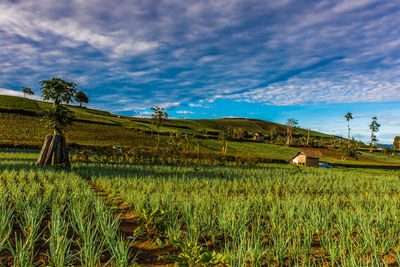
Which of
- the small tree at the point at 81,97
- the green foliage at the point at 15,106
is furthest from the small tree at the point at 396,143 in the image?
the small tree at the point at 81,97

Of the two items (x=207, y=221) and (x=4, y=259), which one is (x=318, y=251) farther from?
(x=4, y=259)

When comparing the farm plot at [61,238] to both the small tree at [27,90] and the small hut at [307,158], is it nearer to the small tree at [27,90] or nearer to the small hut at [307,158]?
the small hut at [307,158]

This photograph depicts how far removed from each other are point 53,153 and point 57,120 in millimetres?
4619

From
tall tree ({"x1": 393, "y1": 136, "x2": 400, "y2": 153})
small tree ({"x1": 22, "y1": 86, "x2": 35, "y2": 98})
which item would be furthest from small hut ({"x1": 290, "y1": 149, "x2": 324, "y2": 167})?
small tree ({"x1": 22, "y1": 86, "x2": 35, "y2": 98})

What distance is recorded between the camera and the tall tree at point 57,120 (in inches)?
581

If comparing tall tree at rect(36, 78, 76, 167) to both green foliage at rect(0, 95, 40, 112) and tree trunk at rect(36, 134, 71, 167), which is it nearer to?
tree trunk at rect(36, 134, 71, 167)

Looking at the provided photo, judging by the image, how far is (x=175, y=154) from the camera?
2955 centimetres

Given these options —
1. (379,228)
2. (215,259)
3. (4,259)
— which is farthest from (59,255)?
(379,228)

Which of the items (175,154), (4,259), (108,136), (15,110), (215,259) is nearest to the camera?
(215,259)

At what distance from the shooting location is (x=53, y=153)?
48.5 feet

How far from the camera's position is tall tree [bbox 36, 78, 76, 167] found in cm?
1475

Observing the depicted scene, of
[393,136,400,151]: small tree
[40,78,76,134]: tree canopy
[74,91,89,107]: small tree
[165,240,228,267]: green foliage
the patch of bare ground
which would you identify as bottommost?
the patch of bare ground

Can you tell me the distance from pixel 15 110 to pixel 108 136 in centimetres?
2856

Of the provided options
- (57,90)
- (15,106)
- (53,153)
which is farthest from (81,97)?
(53,153)
